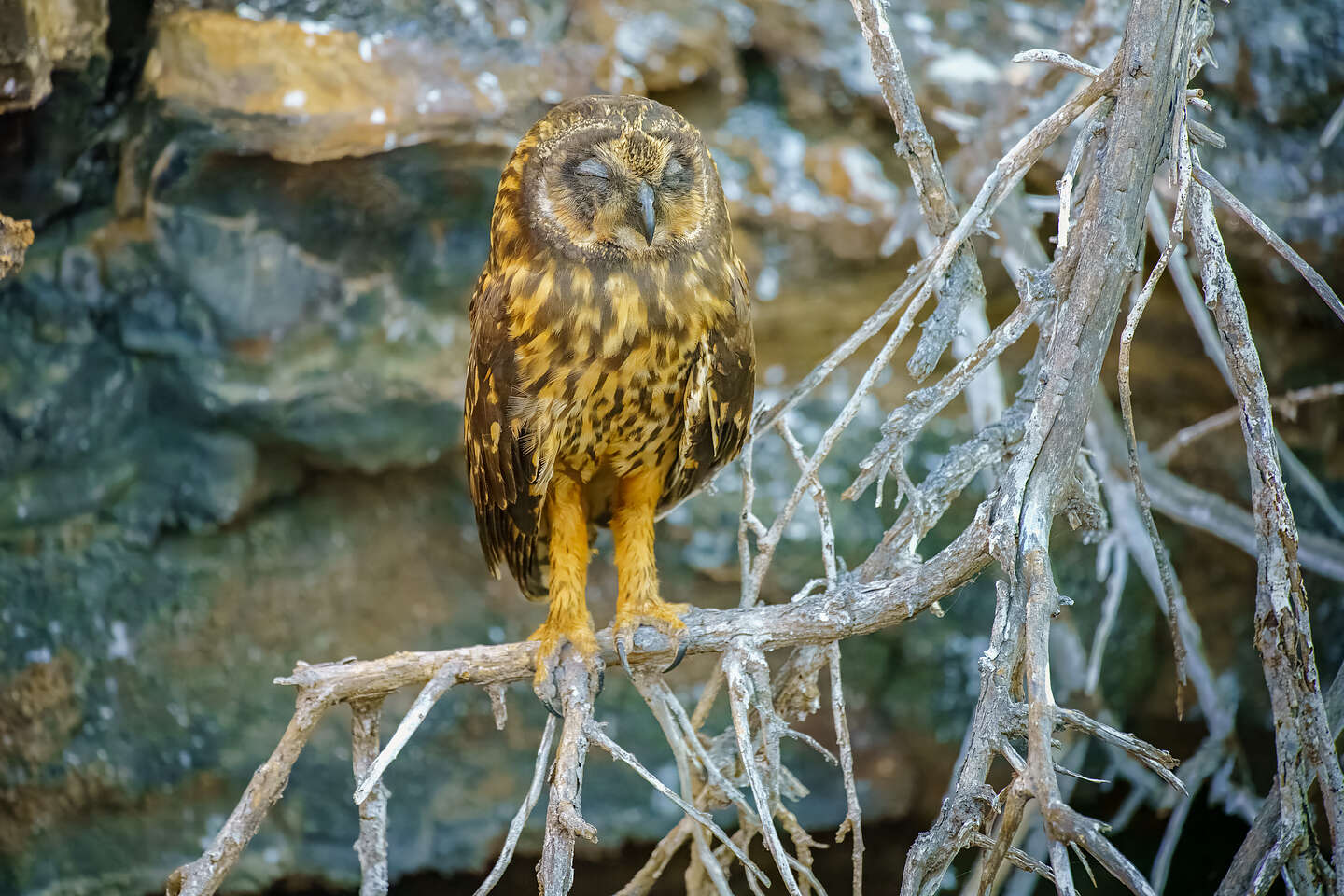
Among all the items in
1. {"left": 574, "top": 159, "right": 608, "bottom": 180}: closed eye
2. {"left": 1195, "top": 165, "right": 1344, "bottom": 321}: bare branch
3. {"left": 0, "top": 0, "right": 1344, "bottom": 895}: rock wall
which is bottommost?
{"left": 0, "top": 0, "right": 1344, "bottom": 895}: rock wall

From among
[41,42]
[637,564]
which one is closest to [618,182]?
[637,564]

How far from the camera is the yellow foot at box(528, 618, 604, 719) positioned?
230 cm

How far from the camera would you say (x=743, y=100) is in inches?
162

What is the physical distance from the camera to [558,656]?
2.38 meters

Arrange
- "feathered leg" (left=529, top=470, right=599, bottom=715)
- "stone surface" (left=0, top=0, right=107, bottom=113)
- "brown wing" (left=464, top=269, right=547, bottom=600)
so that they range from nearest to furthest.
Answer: "brown wing" (left=464, top=269, right=547, bottom=600)
"feathered leg" (left=529, top=470, right=599, bottom=715)
"stone surface" (left=0, top=0, right=107, bottom=113)

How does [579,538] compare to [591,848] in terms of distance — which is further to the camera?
[591,848]

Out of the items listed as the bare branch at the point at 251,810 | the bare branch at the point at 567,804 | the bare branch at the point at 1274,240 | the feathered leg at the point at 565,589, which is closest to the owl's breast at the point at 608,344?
the feathered leg at the point at 565,589

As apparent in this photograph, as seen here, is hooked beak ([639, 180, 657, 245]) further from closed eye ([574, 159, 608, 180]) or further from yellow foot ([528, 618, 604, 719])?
yellow foot ([528, 618, 604, 719])

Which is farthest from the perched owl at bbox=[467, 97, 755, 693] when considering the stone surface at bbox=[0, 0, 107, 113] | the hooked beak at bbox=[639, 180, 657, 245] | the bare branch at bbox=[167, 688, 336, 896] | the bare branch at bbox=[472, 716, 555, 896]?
the stone surface at bbox=[0, 0, 107, 113]

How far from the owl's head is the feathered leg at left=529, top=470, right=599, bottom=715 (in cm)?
59

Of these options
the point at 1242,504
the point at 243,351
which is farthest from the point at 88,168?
the point at 1242,504

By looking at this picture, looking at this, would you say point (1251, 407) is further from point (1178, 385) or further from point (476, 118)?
point (1178, 385)

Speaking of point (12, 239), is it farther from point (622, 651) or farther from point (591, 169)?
point (622, 651)

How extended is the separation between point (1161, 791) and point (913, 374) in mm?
3141
